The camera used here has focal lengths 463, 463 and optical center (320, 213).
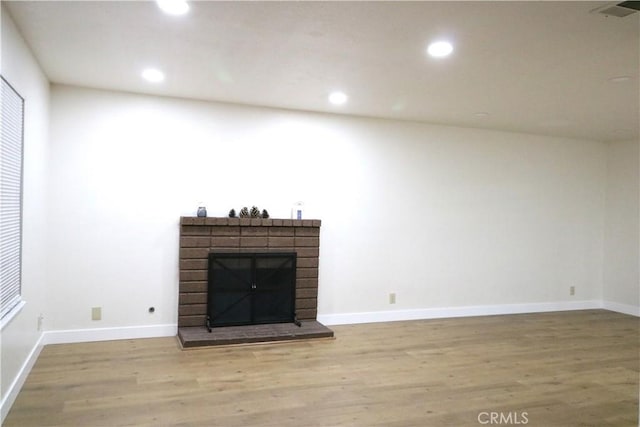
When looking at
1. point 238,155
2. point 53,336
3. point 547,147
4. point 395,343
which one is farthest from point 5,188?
point 547,147

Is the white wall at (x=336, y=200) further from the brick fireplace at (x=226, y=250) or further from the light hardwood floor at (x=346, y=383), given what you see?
the light hardwood floor at (x=346, y=383)

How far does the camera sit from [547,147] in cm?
629

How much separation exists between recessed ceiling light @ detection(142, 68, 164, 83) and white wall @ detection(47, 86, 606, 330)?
0.57 m

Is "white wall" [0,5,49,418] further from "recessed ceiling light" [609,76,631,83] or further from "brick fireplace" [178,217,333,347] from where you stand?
"recessed ceiling light" [609,76,631,83]

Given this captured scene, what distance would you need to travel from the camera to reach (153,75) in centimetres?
384

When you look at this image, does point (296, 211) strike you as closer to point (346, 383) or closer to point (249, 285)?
point (249, 285)

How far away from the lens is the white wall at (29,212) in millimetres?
2773

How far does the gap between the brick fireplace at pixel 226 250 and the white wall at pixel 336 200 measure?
176mm

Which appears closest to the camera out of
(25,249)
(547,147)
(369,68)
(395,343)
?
(25,249)

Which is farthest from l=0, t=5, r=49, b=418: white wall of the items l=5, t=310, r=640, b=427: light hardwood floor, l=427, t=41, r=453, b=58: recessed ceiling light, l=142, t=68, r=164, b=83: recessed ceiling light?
l=427, t=41, r=453, b=58: recessed ceiling light

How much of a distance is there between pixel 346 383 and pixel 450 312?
272 centimetres

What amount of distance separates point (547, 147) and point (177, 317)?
5.18 meters

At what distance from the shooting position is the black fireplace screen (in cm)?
461

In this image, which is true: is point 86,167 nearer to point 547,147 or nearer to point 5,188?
point 5,188
